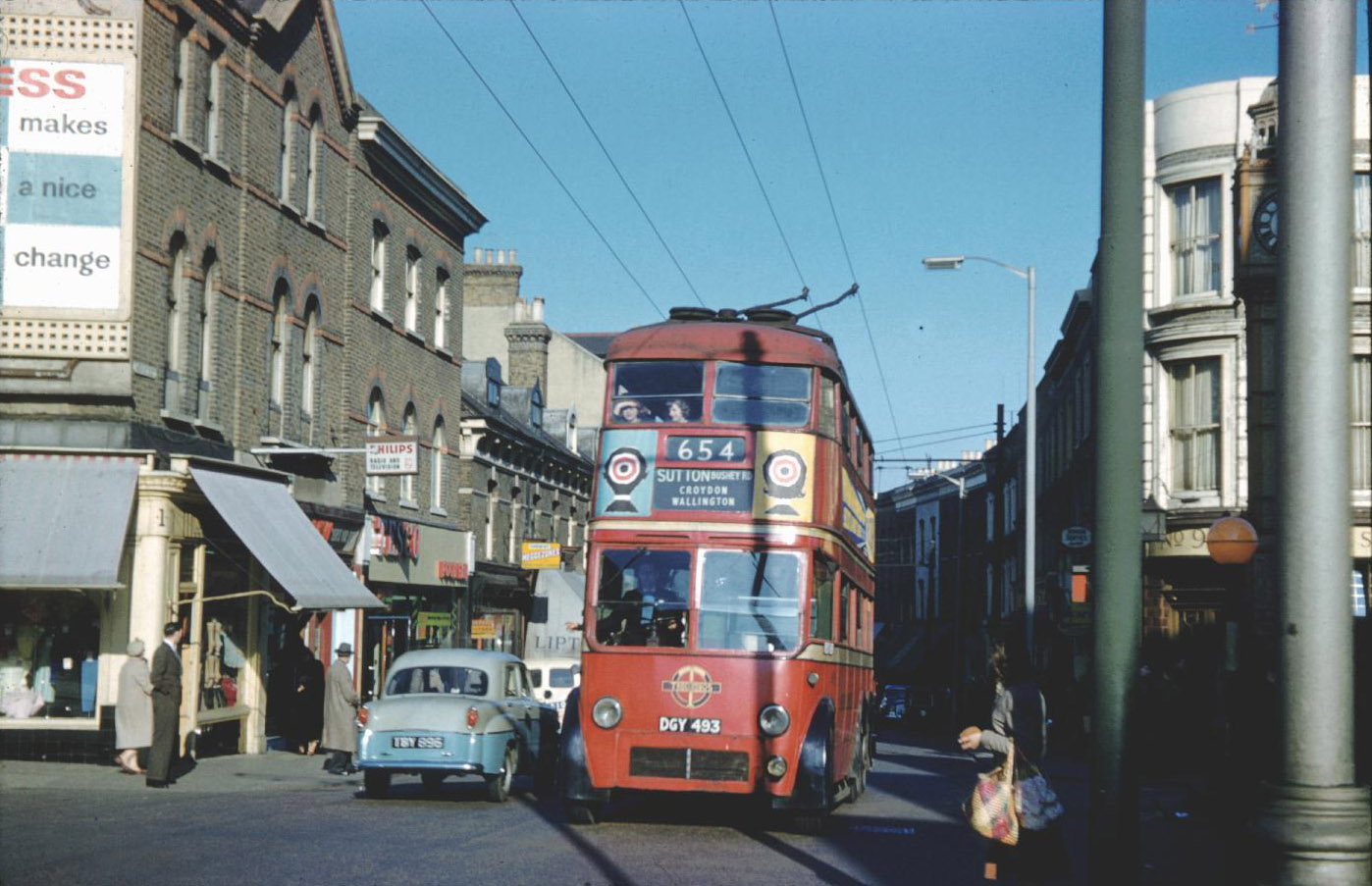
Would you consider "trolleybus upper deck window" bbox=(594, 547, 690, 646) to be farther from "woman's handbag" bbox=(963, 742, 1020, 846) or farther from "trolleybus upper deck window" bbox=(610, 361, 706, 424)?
"woman's handbag" bbox=(963, 742, 1020, 846)

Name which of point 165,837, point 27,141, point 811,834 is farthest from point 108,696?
point 811,834

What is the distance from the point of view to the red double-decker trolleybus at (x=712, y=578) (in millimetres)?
15984

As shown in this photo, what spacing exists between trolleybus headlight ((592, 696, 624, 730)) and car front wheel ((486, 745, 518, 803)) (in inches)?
109

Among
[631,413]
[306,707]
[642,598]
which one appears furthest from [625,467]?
[306,707]

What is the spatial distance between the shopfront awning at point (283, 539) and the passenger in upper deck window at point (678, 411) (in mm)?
8596

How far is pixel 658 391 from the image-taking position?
54.9 feet

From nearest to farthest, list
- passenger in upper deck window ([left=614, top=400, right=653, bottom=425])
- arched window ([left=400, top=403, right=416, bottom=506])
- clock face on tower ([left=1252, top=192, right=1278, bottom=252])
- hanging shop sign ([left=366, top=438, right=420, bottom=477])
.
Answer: passenger in upper deck window ([left=614, top=400, right=653, bottom=425])
clock face on tower ([left=1252, top=192, right=1278, bottom=252])
hanging shop sign ([left=366, top=438, right=420, bottom=477])
arched window ([left=400, top=403, right=416, bottom=506])

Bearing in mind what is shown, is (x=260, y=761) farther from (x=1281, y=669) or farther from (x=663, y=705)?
(x=1281, y=669)

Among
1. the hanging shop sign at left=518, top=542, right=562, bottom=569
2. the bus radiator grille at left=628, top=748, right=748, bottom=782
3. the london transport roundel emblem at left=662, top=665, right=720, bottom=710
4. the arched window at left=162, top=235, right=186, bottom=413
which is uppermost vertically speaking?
the arched window at left=162, top=235, right=186, bottom=413

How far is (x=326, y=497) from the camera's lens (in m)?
29.5

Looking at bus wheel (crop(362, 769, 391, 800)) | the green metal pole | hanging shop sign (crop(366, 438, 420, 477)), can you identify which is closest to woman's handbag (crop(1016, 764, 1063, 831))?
the green metal pole

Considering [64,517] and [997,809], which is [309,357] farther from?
[997,809]

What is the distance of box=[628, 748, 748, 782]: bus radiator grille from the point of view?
52.3 ft

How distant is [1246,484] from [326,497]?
1602cm
